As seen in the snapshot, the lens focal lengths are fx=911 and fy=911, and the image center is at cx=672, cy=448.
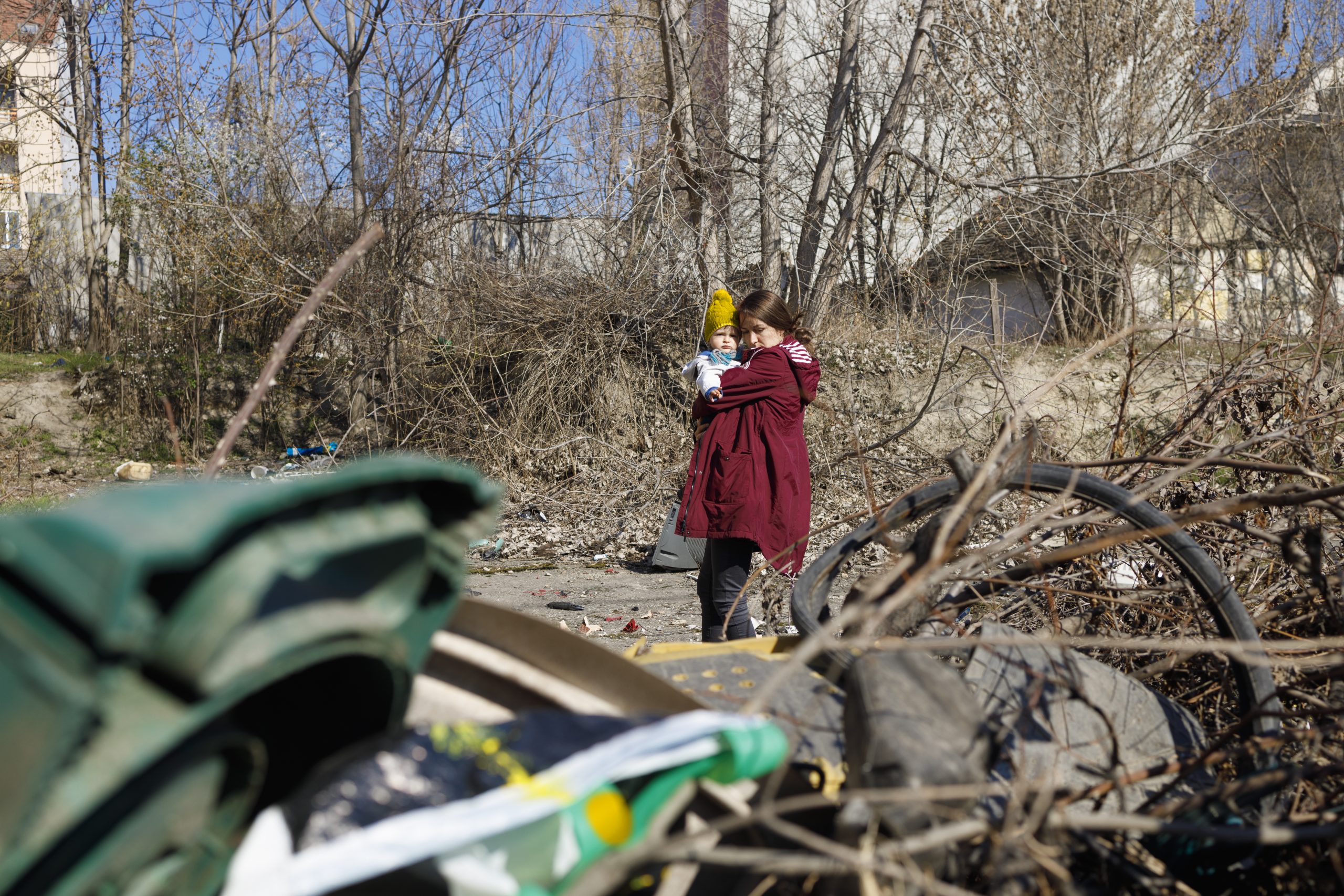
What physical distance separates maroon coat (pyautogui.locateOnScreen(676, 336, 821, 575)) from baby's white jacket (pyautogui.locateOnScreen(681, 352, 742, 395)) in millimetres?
71

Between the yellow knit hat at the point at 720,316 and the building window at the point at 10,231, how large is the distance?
42.0ft

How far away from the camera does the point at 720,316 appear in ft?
16.4

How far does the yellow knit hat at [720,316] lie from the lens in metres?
4.97

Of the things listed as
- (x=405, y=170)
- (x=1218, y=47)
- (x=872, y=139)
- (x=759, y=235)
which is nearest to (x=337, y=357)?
(x=405, y=170)

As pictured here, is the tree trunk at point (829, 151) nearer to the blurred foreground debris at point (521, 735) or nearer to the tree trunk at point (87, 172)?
the blurred foreground debris at point (521, 735)

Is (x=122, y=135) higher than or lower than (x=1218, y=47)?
lower

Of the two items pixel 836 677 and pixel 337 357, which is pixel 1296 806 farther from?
pixel 337 357

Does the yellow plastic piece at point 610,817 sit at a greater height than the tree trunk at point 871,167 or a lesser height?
lesser

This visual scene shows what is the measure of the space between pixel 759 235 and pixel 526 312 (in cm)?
281

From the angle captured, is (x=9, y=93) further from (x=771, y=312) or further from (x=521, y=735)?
(x=521, y=735)

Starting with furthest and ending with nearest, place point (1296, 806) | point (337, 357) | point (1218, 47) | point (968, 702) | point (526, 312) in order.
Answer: point (1218, 47) → point (337, 357) → point (526, 312) → point (1296, 806) → point (968, 702)

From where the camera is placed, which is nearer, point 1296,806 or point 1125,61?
point 1296,806

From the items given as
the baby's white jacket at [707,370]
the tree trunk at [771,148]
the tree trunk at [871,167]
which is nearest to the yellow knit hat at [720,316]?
the baby's white jacket at [707,370]

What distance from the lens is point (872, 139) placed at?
13148 millimetres
